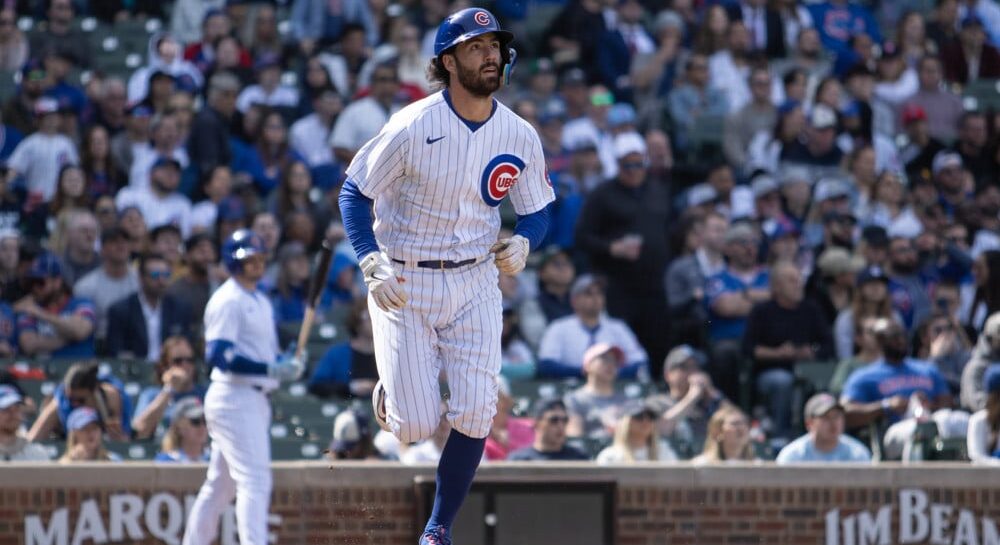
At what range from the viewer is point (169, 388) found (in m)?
9.38

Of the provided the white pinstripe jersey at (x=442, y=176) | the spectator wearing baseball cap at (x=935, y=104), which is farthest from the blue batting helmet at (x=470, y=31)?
the spectator wearing baseball cap at (x=935, y=104)

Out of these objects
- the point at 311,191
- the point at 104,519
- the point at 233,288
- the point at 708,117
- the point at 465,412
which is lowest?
the point at 104,519

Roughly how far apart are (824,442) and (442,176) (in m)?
3.79

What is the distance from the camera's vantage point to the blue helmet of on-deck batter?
28.1 feet

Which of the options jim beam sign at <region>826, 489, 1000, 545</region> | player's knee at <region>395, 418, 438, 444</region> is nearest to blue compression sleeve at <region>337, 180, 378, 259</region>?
player's knee at <region>395, 418, 438, 444</region>

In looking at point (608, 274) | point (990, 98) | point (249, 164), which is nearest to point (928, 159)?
point (990, 98)

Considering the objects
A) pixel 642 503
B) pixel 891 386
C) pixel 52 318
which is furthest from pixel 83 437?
pixel 891 386

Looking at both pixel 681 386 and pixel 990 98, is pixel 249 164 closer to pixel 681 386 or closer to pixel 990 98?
pixel 681 386

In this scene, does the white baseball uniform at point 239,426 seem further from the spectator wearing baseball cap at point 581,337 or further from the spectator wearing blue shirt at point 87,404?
the spectator wearing baseball cap at point 581,337

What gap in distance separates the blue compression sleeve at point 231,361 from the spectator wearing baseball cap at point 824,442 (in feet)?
9.04

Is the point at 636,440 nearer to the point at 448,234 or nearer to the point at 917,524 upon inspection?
the point at 917,524

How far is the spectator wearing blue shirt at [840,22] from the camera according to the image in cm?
1464

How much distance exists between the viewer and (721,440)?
357 inches

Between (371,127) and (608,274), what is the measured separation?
2.01m
